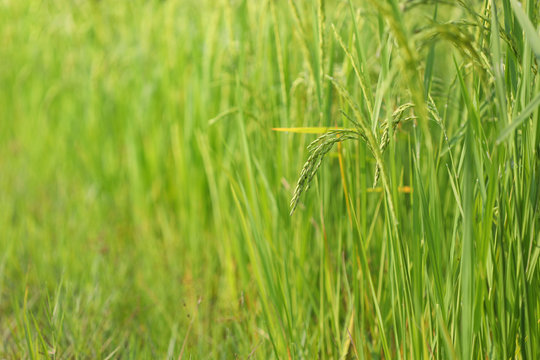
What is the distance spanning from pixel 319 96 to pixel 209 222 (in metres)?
0.97

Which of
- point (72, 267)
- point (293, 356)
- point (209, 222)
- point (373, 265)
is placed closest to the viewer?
point (293, 356)

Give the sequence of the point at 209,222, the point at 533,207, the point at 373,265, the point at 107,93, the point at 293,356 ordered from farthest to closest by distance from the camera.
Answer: the point at 107,93 → the point at 209,222 → the point at 373,265 → the point at 293,356 → the point at 533,207

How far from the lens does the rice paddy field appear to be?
30.6 inches

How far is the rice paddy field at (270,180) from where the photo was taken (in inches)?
30.6

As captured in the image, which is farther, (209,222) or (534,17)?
(209,222)

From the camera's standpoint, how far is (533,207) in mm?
753

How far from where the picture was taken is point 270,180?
1.34 meters

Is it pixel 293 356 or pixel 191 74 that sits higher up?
pixel 191 74

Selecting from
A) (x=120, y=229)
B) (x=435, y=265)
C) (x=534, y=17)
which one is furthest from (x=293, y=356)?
(x=120, y=229)

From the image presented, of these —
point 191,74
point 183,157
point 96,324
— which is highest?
point 191,74

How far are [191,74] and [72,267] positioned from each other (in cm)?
84

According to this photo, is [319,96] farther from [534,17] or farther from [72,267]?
[72,267]

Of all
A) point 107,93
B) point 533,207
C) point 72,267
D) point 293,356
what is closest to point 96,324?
point 72,267

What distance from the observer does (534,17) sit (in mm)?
821
